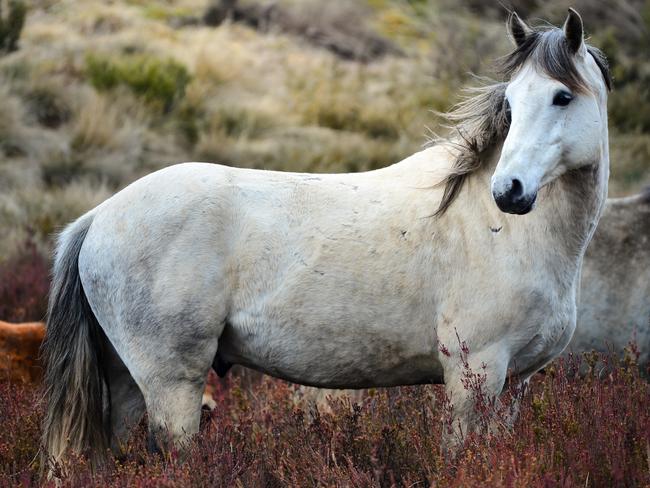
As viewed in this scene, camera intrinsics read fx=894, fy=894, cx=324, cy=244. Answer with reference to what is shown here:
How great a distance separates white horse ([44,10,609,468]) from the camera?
3312 mm

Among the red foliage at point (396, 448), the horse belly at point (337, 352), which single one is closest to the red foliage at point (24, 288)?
the red foliage at point (396, 448)

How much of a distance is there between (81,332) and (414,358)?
4.45 ft

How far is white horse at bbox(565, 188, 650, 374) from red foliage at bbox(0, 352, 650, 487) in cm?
111

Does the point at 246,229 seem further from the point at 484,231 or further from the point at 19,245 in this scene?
the point at 19,245

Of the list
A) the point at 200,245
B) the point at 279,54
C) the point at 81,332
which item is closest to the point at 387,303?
the point at 200,245

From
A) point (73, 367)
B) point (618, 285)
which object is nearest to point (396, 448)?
point (73, 367)

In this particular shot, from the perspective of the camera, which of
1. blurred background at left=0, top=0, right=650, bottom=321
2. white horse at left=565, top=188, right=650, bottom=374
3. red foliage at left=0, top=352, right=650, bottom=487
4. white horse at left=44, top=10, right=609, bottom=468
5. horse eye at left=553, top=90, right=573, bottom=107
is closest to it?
red foliage at left=0, top=352, right=650, bottom=487

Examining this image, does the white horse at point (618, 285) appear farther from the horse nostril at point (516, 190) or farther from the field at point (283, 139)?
the horse nostril at point (516, 190)

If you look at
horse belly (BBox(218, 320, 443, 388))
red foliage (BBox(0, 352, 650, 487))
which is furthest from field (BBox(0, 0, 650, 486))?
horse belly (BBox(218, 320, 443, 388))

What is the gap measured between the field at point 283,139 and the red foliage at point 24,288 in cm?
2

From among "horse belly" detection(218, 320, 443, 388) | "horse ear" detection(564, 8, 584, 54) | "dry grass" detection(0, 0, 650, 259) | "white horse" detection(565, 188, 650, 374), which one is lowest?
"dry grass" detection(0, 0, 650, 259)

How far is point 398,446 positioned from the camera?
3615mm

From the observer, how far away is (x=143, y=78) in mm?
12234

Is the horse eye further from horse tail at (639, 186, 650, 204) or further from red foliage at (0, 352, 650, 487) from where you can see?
horse tail at (639, 186, 650, 204)
